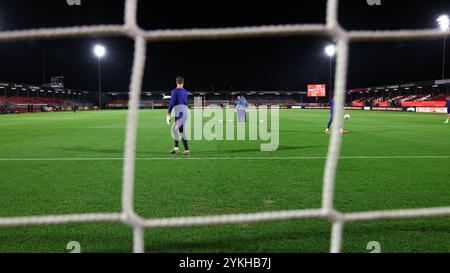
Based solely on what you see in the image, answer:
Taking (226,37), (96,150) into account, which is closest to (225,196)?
(226,37)

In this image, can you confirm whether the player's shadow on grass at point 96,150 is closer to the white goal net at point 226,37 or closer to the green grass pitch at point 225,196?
the green grass pitch at point 225,196

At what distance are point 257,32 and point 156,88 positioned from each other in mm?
75648

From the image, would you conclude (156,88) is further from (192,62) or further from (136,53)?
(136,53)

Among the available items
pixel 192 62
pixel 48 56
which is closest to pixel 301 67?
pixel 192 62

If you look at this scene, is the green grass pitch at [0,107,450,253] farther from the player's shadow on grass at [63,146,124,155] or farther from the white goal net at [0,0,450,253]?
the white goal net at [0,0,450,253]

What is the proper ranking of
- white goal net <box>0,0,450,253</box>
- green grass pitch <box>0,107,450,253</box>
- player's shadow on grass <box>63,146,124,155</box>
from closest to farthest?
white goal net <box>0,0,450,253</box>
green grass pitch <box>0,107,450,253</box>
player's shadow on grass <box>63,146,124,155</box>

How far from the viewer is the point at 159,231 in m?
2.78

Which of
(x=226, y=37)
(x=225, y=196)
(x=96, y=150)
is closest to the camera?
(x=226, y=37)

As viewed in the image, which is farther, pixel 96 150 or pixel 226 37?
pixel 96 150

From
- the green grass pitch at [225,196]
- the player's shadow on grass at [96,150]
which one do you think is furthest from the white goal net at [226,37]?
the player's shadow on grass at [96,150]

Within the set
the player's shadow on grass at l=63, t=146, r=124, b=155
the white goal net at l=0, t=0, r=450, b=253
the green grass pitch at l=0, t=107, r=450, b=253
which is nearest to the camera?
the white goal net at l=0, t=0, r=450, b=253

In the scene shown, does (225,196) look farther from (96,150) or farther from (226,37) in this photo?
(96,150)

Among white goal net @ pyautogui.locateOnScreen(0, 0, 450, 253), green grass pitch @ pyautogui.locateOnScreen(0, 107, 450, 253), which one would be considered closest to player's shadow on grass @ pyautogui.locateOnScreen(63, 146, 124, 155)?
green grass pitch @ pyautogui.locateOnScreen(0, 107, 450, 253)

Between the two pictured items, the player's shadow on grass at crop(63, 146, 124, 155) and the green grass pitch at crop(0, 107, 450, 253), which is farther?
the player's shadow on grass at crop(63, 146, 124, 155)
